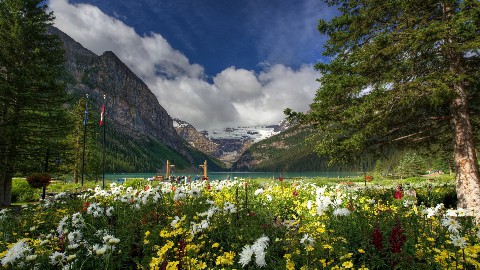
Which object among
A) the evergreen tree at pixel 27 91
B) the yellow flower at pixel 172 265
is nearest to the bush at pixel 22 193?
the evergreen tree at pixel 27 91

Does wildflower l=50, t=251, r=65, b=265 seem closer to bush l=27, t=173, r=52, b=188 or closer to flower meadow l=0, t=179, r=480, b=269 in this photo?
flower meadow l=0, t=179, r=480, b=269

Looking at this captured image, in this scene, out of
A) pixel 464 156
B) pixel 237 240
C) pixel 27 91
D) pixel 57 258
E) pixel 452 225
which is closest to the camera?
pixel 57 258

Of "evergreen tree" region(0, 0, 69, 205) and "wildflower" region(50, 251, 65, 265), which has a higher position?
"evergreen tree" region(0, 0, 69, 205)

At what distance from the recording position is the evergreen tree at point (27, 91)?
15.8m

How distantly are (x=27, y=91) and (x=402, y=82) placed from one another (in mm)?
19093

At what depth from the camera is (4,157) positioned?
15.6 m

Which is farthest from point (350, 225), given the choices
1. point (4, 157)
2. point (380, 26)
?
point (4, 157)

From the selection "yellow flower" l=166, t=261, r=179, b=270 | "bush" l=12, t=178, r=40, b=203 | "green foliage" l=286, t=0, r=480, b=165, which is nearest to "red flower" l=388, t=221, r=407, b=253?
"yellow flower" l=166, t=261, r=179, b=270

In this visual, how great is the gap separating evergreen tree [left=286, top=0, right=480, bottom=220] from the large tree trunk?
29mm

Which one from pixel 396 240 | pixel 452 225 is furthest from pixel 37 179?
pixel 452 225

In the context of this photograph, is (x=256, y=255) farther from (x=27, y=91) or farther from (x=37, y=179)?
(x=27, y=91)

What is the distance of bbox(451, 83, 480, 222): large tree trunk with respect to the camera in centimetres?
1018

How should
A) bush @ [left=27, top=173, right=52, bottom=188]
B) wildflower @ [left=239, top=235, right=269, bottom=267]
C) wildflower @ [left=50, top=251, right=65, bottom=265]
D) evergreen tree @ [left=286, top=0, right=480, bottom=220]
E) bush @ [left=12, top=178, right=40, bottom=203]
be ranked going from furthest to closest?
bush @ [left=12, top=178, right=40, bottom=203], bush @ [left=27, top=173, right=52, bottom=188], evergreen tree @ [left=286, top=0, right=480, bottom=220], wildflower @ [left=50, top=251, right=65, bottom=265], wildflower @ [left=239, top=235, right=269, bottom=267]

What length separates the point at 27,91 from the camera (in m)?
16.5
